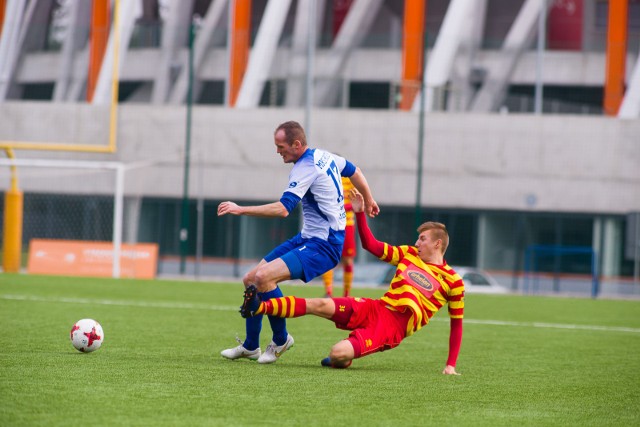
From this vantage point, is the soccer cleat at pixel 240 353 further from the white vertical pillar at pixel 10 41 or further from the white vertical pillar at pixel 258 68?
the white vertical pillar at pixel 258 68

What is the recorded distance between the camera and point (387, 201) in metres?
32.6

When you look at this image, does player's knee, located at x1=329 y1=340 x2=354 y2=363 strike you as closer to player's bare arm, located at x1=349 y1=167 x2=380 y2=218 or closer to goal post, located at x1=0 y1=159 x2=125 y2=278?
player's bare arm, located at x1=349 y1=167 x2=380 y2=218

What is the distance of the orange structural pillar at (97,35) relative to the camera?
3303cm

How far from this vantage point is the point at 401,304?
749 cm

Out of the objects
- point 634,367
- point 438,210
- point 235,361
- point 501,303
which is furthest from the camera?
point 438,210

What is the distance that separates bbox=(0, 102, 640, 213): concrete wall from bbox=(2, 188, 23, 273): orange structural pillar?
25.6 ft

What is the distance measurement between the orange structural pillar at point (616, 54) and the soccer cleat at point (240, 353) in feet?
94.0

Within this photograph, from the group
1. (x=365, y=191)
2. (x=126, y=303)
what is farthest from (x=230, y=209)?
(x=126, y=303)

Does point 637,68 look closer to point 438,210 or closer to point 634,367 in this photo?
point 438,210

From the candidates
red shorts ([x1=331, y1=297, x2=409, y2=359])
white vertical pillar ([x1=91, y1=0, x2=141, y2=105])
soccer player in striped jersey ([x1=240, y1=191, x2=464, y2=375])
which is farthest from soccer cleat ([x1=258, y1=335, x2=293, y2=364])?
white vertical pillar ([x1=91, y1=0, x2=141, y2=105])

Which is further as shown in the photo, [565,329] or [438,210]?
[438,210]

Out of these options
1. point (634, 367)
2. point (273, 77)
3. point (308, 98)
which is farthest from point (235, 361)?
point (273, 77)

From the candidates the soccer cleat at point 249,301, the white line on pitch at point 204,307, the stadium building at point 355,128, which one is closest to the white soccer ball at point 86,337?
the soccer cleat at point 249,301

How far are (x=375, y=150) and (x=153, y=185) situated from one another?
728cm
